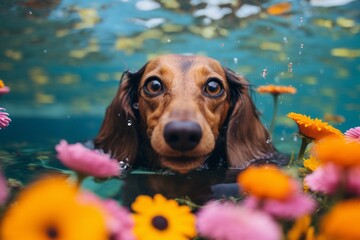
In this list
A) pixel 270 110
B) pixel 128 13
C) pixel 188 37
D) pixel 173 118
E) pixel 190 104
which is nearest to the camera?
pixel 173 118

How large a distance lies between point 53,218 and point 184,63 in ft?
8.30

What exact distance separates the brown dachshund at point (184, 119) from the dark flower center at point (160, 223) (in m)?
1.15

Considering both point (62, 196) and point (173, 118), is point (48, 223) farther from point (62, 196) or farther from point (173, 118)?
point (173, 118)

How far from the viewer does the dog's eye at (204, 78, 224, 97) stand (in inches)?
113

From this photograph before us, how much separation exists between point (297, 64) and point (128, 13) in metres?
5.25

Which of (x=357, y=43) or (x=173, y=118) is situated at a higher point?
(x=173, y=118)

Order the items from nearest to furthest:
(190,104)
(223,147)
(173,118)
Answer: (173,118)
(190,104)
(223,147)

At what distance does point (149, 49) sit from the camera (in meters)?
10.9

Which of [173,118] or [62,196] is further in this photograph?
[173,118]

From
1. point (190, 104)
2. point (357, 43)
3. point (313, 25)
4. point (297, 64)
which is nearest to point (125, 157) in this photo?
point (190, 104)

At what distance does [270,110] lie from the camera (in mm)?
14297

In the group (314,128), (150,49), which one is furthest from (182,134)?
(150,49)

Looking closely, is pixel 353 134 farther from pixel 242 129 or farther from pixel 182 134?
pixel 242 129

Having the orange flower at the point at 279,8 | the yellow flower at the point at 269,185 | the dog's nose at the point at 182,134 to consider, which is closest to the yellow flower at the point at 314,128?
the dog's nose at the point at 182,134
